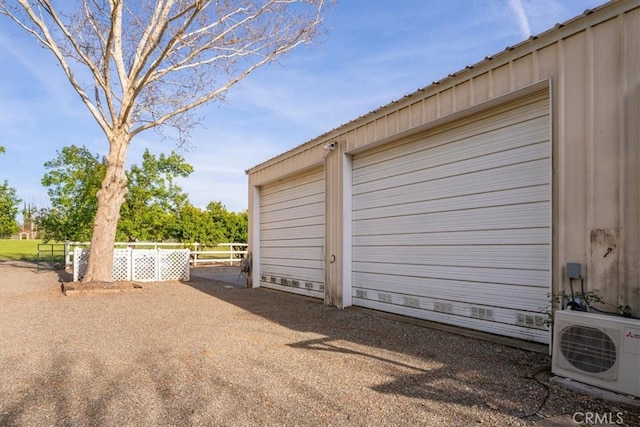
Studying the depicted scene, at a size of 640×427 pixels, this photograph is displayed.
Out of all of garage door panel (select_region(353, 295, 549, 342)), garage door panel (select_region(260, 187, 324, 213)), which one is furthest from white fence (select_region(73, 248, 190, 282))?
garage door panel (select_region(353, 295, 549, 342))

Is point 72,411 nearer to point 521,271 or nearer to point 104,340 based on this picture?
point 104,340

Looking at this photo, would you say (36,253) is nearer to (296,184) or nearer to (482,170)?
(296,184)

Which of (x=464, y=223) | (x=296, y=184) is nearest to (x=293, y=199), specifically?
(x=296, y=184)

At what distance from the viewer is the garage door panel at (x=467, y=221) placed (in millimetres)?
4426

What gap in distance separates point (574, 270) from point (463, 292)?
175cm

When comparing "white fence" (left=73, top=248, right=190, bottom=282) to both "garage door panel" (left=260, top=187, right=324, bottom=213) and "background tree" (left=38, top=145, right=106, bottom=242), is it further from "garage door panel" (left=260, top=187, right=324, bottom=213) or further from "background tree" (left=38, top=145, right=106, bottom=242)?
"background tree" (left=38, top=145, right=106, bottom=242)

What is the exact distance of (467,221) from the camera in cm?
525

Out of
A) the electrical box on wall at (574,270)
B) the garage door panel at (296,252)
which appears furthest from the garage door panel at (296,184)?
the electrical box on wall at (574,270)

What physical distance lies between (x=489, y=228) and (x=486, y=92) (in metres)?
1.65

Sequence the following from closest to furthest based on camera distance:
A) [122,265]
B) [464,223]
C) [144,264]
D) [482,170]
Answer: [482,170]
[464,223]
[122,265]
[144,264]

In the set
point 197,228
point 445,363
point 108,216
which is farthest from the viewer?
point 197,228

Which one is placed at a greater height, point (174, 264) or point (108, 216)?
point (108, 216)

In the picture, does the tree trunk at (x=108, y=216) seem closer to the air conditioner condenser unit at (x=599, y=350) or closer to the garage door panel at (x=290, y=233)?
the garage door panel at (x=290, y=233)

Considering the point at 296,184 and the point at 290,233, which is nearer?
the point at 296,184
